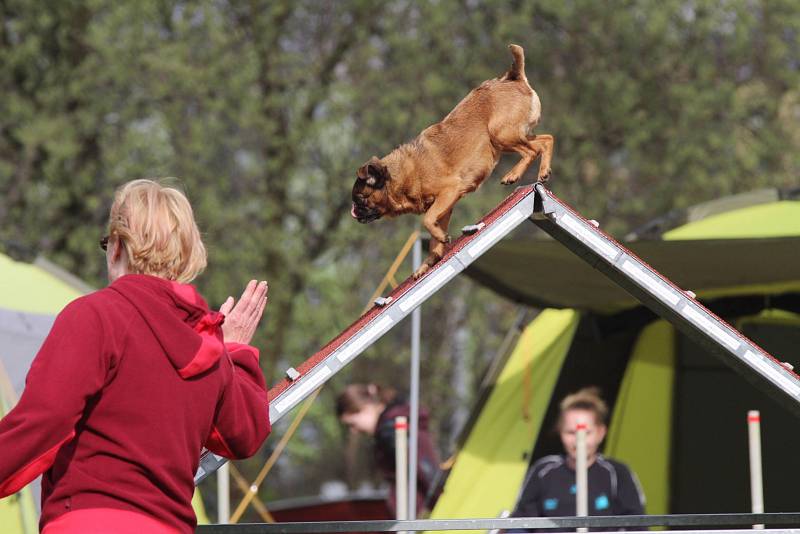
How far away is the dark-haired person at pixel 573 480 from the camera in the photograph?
522cm

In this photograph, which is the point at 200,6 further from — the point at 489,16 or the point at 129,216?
the point at 129,216

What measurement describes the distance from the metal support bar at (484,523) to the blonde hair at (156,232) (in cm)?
82

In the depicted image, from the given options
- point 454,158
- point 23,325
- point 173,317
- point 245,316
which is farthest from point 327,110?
point 173,317

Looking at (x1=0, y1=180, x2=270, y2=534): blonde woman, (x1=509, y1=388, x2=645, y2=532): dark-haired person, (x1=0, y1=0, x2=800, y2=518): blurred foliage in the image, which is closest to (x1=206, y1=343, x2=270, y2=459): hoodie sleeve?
(x1=0, y1=180, x2=270, y2=534): blonde woman

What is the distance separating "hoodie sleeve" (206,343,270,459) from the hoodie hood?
0.37ft

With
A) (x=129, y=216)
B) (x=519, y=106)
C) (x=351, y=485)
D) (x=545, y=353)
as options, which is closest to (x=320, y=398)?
(x=351, y=485)

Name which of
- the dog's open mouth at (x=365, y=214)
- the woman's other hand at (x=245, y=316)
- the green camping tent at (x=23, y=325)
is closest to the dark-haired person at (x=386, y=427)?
the green camping tent at (x=23, y=325)

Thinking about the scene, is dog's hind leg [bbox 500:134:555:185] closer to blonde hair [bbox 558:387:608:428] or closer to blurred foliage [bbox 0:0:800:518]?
blonde hair [bbox 558:387:608:428]

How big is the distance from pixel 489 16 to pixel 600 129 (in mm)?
1486

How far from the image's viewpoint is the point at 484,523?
2.88 metres

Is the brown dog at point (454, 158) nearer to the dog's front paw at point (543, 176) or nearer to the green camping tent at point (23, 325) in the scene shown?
the dog's front paw at point (543, 176)

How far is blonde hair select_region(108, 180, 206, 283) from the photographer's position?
2.14 metres

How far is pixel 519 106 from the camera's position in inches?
125

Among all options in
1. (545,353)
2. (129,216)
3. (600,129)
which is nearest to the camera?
(129,216)
